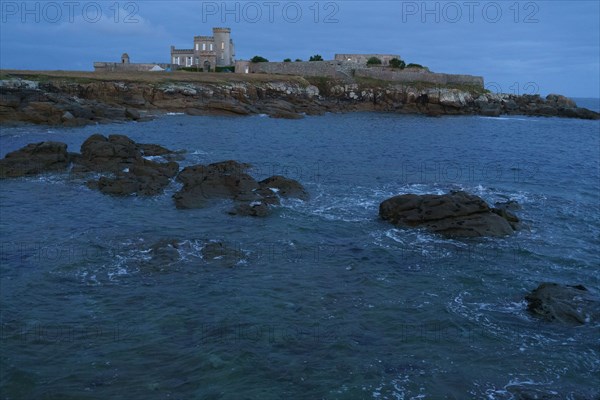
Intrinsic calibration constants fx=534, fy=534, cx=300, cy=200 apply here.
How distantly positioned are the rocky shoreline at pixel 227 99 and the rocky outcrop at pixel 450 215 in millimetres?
33622

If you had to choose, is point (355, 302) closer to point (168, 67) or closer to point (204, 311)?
point (204, 311)

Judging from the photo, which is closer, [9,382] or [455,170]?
[9,382]

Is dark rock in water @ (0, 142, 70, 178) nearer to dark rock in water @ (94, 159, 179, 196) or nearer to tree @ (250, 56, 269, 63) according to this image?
dark rock in water @ (94, 159, 179, 196)

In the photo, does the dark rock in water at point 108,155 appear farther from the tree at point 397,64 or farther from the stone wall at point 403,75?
the tree at point 397,64

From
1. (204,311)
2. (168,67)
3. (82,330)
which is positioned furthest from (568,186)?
(168,67)

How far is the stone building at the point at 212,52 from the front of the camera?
98.3 metres

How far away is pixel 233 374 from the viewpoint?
10.6 m

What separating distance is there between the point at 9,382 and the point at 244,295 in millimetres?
5923

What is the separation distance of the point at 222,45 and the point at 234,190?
3151 inches

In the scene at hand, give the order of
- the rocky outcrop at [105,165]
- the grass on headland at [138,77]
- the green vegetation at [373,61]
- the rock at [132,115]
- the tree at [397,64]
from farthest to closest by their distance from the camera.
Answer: the green vegetation at [373,61] < the tree at [397,64] < the grass on headland at [138,77] < the rock at [132,115] < the rocky outcrop at [105,165]

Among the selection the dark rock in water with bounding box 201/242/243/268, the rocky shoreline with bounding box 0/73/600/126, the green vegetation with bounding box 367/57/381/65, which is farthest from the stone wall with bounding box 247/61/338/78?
the dark rock in water with bounding box 201/242/243/268

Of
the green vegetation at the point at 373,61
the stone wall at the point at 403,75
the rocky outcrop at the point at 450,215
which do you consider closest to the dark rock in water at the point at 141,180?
the rocky outcrop at the point at 450,215

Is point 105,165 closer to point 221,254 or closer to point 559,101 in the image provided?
point 221,254

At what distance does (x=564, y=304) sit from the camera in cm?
1416
